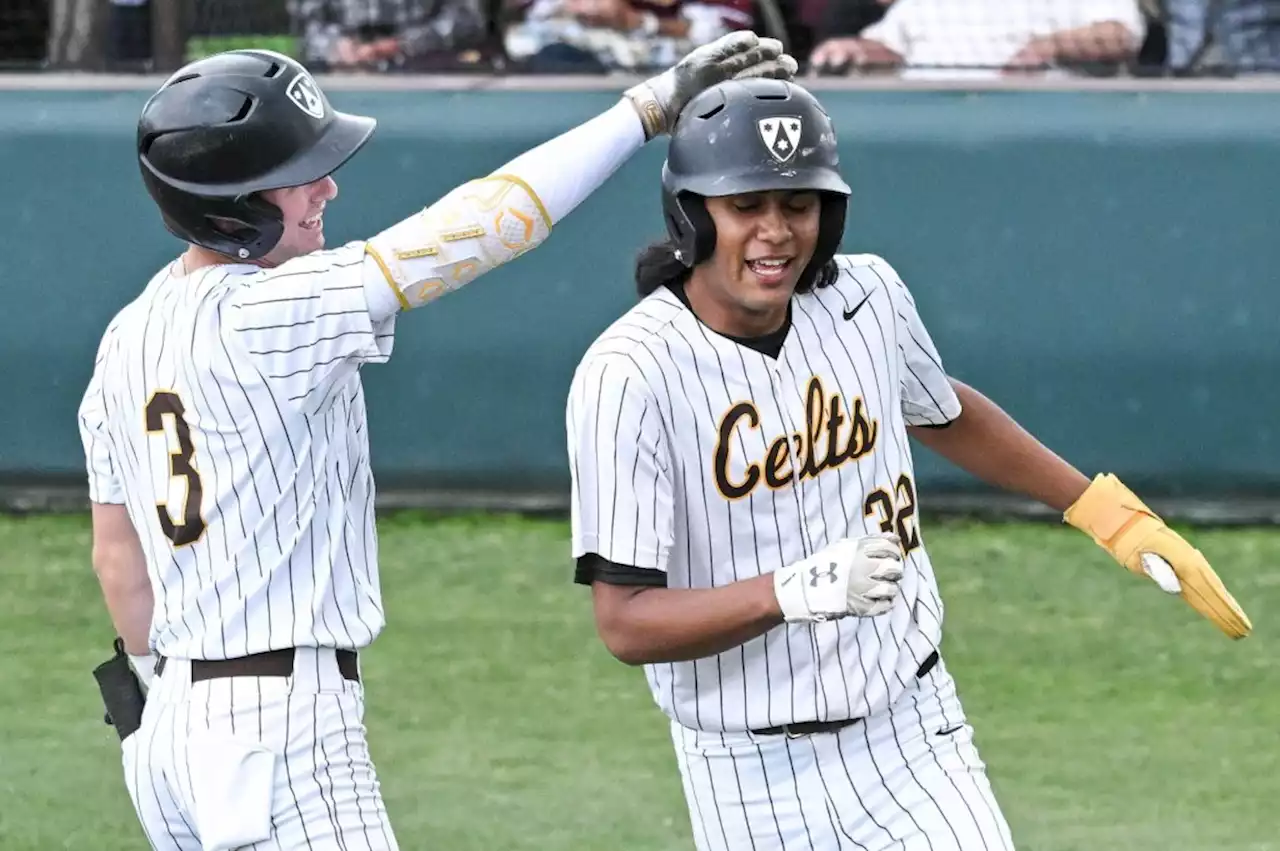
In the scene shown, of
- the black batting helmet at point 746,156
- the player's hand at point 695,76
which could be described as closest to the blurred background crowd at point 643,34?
the player's hand at point 695,76

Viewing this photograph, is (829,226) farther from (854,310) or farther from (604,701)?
(604,701)

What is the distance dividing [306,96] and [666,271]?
0.68m

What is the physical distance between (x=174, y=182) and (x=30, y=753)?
3075 millimetres

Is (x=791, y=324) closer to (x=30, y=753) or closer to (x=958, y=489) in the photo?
(x=30, y=753)

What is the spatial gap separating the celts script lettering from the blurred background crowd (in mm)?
4545

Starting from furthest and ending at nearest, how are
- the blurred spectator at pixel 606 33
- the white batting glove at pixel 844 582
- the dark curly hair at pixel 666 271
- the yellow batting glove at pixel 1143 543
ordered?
the blurred spectator at pixel 606 33 → the yellow batting glove at pixel 1143 543 → the dark curly hair at pixel 666 271 → the white batting glove at pixel 844 582

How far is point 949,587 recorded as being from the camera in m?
7.78

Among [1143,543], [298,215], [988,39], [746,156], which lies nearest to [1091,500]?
[1143,543]

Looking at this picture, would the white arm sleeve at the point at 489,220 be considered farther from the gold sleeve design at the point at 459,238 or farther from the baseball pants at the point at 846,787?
the baseball pants at the point at 846,787

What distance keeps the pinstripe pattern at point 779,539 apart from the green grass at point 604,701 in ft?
6.13

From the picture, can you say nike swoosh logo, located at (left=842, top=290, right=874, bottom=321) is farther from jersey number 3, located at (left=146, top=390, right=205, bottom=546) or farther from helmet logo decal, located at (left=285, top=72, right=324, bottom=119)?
jersey number 3, located at (left=146, top=390, right=205, bottom=546)

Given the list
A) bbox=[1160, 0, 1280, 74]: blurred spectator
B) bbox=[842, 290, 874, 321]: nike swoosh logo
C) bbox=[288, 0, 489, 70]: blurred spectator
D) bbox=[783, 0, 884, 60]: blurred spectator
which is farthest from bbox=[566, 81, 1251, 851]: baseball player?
bbox=[288, 0, 489, 70]: blurred spectator

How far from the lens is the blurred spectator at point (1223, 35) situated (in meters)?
8.17

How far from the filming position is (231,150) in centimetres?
382
